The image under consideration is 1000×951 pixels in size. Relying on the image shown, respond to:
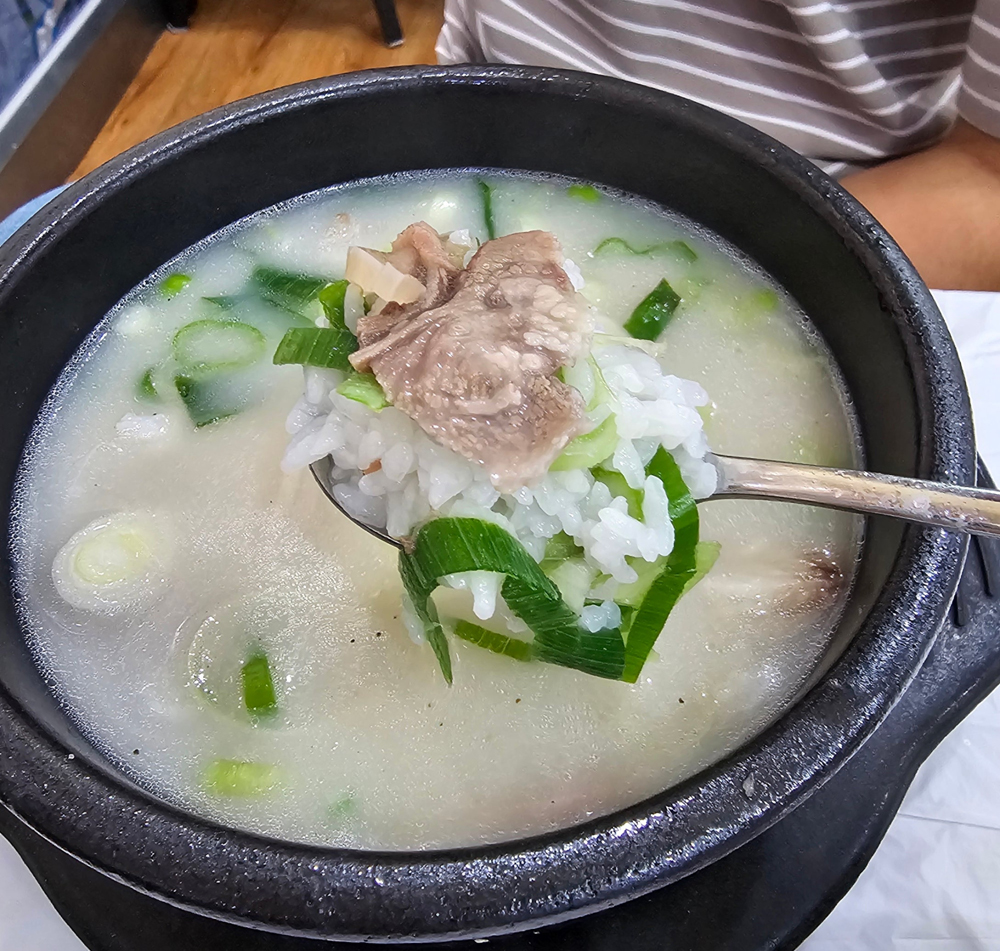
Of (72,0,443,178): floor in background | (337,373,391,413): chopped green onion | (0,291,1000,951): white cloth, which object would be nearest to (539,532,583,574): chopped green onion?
(337,373,391,413): chopped green onion

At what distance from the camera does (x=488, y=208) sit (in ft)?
4.38

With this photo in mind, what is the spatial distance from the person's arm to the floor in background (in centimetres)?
188

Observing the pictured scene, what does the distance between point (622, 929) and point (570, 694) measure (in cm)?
22

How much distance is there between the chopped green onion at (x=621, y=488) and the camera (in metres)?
0.83

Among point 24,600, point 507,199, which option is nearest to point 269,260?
point 507,199

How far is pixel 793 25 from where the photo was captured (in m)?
1.44

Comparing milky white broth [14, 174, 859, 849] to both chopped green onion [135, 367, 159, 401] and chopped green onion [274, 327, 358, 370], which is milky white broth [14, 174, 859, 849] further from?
chopped green onion [274, 327, 358, 370]

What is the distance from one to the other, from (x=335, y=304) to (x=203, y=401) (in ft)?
0.96

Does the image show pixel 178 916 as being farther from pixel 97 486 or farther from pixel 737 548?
pixel 737 548

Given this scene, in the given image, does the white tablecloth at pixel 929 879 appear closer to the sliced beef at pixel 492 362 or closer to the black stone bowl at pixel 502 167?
the black stone bowl at pixel 502 167

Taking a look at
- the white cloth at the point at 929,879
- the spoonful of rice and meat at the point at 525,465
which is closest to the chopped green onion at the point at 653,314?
the spoonful of rice and meat at the point at 525,465

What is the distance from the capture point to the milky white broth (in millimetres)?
853

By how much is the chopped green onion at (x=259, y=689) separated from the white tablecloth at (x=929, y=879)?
0.30 meters

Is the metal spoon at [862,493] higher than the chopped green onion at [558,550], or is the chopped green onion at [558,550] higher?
the metal spoon at [862,493]
